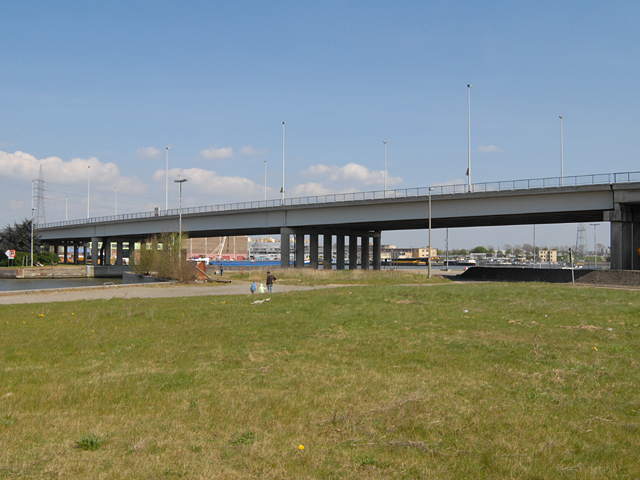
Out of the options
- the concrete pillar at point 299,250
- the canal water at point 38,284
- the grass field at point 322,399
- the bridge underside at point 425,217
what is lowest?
the canal water at point 38,284

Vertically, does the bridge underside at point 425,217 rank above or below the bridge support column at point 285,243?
above

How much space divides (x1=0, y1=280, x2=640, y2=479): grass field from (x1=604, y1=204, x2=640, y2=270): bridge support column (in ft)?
103

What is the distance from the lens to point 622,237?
44469 mm

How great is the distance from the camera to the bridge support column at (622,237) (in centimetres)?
4388

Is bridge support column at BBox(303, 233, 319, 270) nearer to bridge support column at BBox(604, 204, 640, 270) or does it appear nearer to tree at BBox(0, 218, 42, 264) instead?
bridge support column at BBox(604, 204, 640, 270)

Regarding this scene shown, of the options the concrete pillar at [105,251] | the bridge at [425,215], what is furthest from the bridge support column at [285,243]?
the concrete pillar at [105,251]

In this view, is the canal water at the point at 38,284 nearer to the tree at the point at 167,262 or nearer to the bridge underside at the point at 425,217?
the tree at the point at 167,262

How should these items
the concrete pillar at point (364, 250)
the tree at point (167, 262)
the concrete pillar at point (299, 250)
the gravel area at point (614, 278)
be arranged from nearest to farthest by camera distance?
the gravel area at point (614, 278) → the tree at point (167, 262) → the concrete pillar at point (299, 250) → the concrete pillar at point (364, 250)

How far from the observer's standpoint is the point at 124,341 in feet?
44.6

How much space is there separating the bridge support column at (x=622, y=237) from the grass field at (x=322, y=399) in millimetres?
31269

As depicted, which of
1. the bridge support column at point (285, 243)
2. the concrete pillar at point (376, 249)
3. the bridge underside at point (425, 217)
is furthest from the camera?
the concrete pillar at point (376, 249)

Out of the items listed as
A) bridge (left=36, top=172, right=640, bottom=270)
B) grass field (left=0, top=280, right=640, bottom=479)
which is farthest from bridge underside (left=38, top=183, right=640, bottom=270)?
grass field (left=0, top=280, right=640, bottom=479)

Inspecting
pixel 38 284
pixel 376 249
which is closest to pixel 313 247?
pixel 376 249

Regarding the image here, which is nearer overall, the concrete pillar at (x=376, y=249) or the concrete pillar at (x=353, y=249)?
the concrete pillar at (x=353, y=249)
